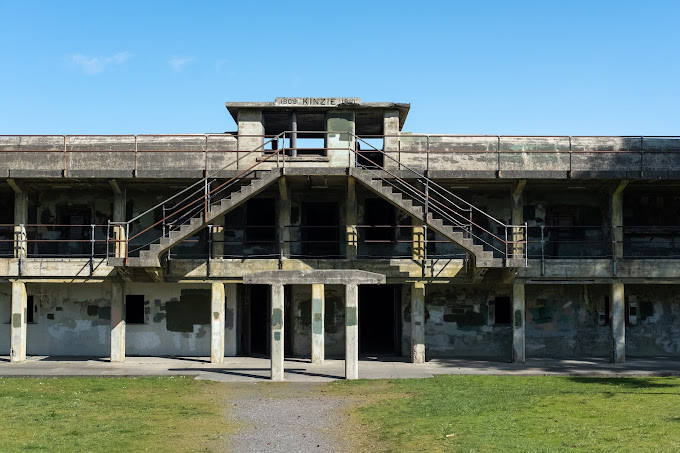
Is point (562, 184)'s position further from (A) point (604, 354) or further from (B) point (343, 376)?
(B) point (343, 376)

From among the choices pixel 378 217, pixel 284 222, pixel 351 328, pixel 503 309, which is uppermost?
pixel 378 217

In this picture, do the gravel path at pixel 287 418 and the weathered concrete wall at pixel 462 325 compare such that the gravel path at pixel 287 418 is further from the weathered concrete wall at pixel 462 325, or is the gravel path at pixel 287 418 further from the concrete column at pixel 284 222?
the weathered concrete wall at pixel 462 325

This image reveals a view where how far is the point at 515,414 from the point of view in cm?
1455

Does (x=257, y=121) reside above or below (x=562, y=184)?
above

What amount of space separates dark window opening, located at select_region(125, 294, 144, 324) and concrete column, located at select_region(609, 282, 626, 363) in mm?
15469

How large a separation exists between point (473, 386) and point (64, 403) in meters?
9.57

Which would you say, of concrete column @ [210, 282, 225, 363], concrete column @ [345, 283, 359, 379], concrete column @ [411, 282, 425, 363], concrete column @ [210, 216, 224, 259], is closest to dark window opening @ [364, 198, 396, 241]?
concrete column @ [411, 282, 425, 363]

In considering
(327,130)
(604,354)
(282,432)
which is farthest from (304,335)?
(282,432)

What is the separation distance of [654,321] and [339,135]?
12608mm

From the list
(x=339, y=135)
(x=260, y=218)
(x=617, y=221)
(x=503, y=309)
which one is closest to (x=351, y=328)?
(x=339, y=135)

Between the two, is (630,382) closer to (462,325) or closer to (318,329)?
(462,325)

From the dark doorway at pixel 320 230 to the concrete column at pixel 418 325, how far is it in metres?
3.26

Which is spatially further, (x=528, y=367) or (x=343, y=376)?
(x=528, y=367)

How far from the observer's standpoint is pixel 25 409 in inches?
613
